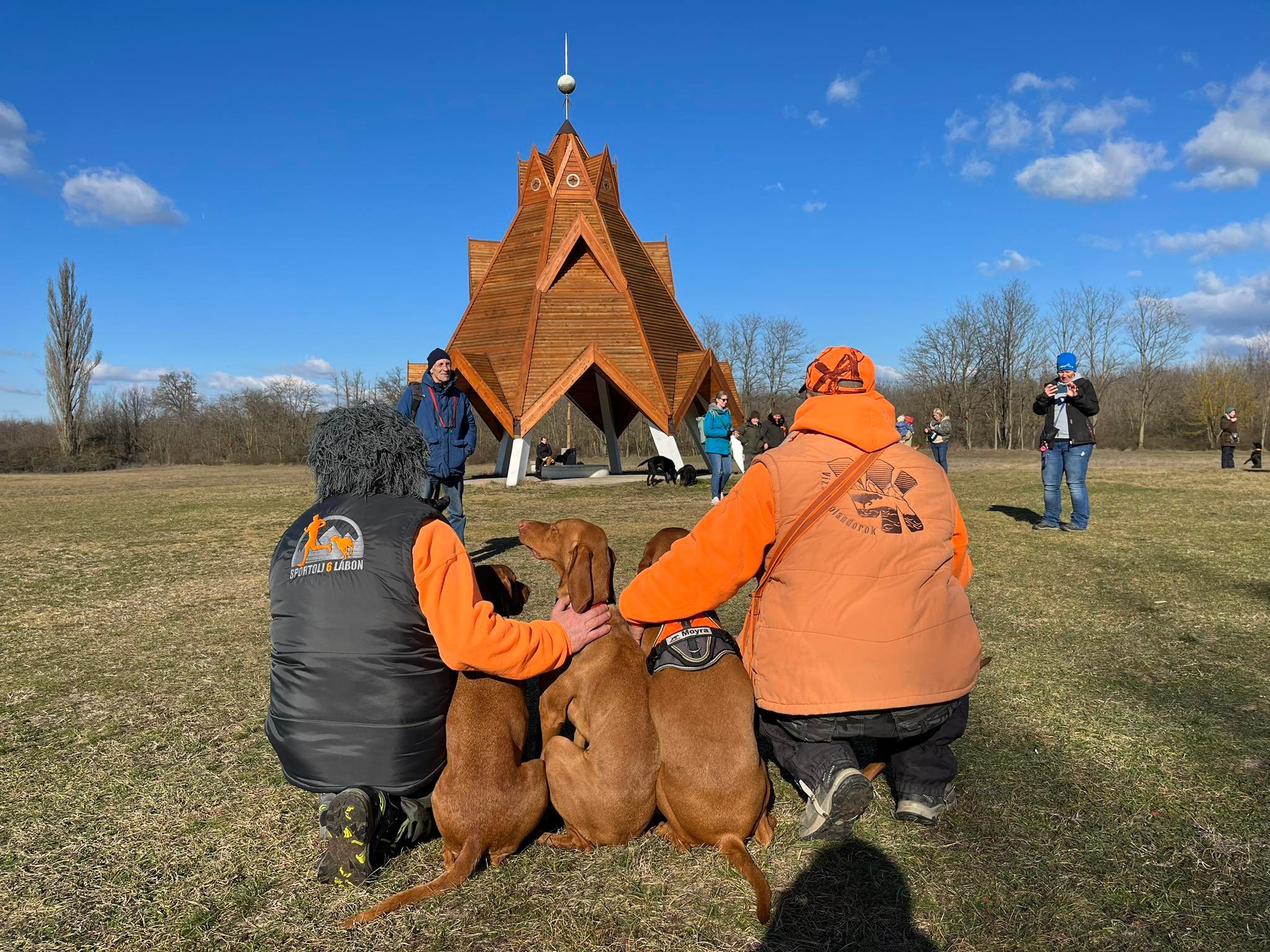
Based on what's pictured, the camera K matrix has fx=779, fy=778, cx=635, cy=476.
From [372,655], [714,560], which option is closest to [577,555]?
[714,560]

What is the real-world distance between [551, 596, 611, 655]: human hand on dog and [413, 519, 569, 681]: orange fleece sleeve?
0.24 meters

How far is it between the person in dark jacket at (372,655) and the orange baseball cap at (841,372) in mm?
1563

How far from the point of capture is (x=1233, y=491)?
15914 millimetres

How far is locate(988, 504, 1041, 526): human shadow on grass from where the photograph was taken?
12.6m

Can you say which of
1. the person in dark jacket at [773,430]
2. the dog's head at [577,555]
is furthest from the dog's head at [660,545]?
the person in dark jacket at [773,430]

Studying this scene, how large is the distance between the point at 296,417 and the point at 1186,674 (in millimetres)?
61727

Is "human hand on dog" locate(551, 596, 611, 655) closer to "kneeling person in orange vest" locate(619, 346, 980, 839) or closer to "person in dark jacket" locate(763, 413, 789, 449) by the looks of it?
"kneeling person in orange vest" locate(619, 346, 980, 839)

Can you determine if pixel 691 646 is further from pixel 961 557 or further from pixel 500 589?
pixel 961 557

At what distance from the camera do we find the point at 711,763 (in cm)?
292

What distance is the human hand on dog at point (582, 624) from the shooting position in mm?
3209

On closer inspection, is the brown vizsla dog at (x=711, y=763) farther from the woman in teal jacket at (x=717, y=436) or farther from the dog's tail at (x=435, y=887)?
the woman in teal jacket at (x=717, y=436)

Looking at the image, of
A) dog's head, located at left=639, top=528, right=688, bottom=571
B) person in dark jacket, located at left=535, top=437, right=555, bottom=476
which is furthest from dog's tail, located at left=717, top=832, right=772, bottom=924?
person in dark jacket, located at left=535, top=437, right=555, bottom=476

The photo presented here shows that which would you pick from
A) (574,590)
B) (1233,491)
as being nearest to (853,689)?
(574,590)

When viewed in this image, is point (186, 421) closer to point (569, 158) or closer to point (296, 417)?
point (296, 417)
